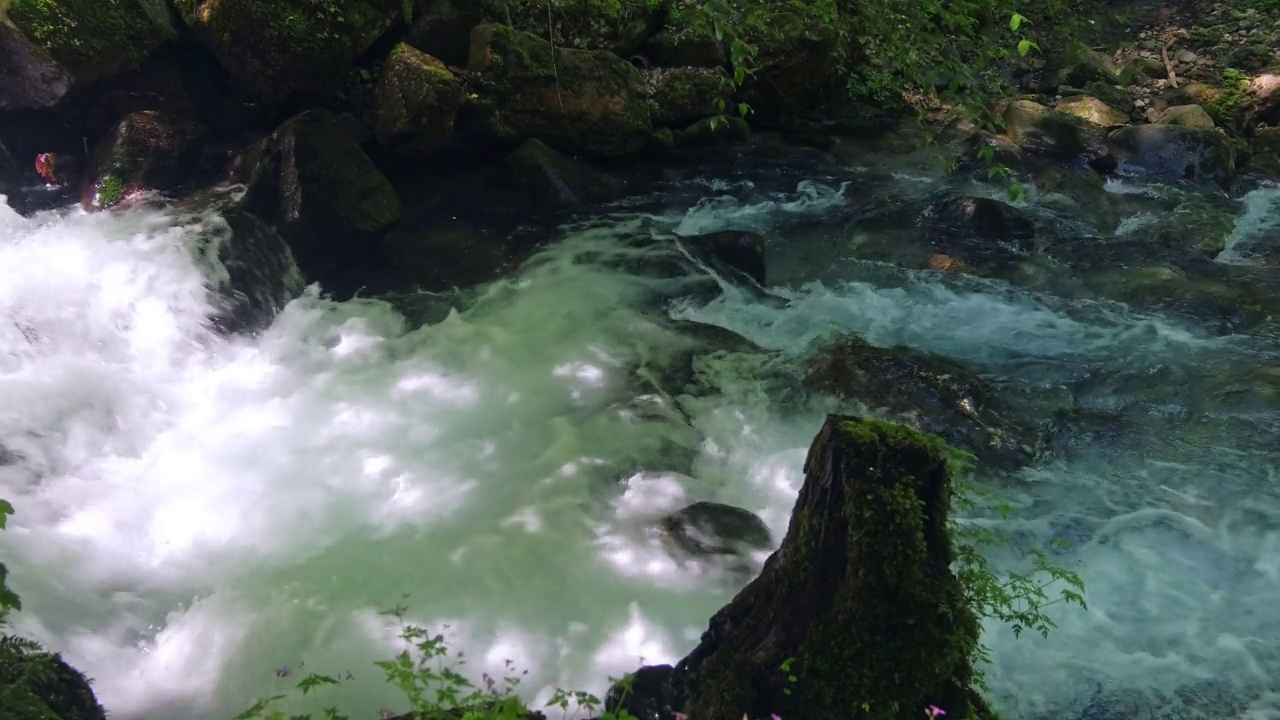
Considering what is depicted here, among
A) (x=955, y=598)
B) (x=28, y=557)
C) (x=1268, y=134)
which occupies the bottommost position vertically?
(x=1268, y=134)

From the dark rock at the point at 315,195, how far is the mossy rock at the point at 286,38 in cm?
57

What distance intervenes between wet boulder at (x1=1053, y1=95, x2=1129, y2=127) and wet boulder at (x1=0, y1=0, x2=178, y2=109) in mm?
11052

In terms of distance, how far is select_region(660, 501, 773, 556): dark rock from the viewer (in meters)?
4.99

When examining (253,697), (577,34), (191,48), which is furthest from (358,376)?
(577,34)

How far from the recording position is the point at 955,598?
2998 mm

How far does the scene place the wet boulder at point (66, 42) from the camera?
7844mm

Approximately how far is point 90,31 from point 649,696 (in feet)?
27.1

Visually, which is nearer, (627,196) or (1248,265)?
(1248,265)

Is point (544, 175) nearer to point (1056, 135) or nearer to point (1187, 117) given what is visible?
point (1056, 135)

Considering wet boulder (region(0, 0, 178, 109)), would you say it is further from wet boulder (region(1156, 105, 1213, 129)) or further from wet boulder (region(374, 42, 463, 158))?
wet boulder (region(1156, 105, 1213, 129))

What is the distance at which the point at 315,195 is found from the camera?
316 inches

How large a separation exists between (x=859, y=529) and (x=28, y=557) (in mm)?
4420

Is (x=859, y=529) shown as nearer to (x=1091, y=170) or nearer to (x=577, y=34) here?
(x=577, y=34)

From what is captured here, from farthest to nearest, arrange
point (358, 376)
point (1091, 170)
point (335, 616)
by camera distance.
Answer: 1. point (1091, 170)
2. point (358, 376)
3. point (335, 616)
